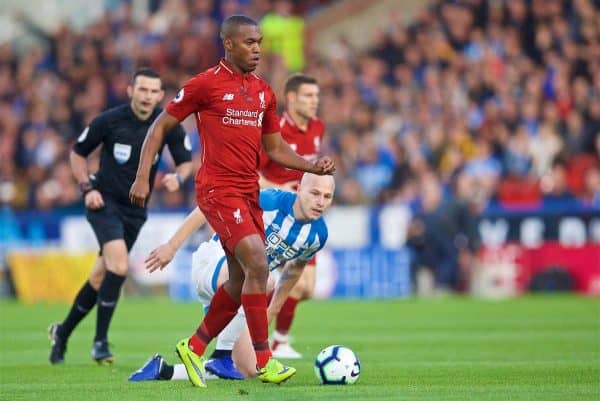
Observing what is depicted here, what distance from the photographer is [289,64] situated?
27.0m

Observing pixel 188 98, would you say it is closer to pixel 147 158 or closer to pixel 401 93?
pixel 147 158

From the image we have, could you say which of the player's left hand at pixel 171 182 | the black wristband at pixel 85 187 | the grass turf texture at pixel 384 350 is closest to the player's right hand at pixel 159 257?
the grass turf texture at pixel 384 350

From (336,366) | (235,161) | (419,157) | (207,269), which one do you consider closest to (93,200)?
(207,269)

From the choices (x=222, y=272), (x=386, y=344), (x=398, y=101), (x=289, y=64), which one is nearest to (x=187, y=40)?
(x=289, y=64)

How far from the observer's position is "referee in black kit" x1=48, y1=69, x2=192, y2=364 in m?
11.2

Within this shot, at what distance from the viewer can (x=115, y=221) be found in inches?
449

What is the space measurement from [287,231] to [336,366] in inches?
47.0

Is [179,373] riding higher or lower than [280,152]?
lower

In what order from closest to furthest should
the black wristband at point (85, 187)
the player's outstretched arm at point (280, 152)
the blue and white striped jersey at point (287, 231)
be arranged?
the player's outstretched arm at point (280, 152), the blue and white striped jersey at point (287, 231), the black wristband at point (85, 187)

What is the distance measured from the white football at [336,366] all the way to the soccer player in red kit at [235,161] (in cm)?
41

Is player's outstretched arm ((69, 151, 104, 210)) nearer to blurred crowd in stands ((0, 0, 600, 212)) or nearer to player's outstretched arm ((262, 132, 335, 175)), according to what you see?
player's outstretched arm ((262, 132, 335, 175))

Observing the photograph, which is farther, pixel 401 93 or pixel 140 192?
pixel 401 93

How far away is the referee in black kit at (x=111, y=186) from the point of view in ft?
36.9

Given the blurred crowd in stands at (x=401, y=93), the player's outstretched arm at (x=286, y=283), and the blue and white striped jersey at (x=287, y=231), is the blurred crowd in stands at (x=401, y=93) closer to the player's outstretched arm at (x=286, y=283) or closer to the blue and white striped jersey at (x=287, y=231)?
the player's outstretched arm at (x=286, y=283)
